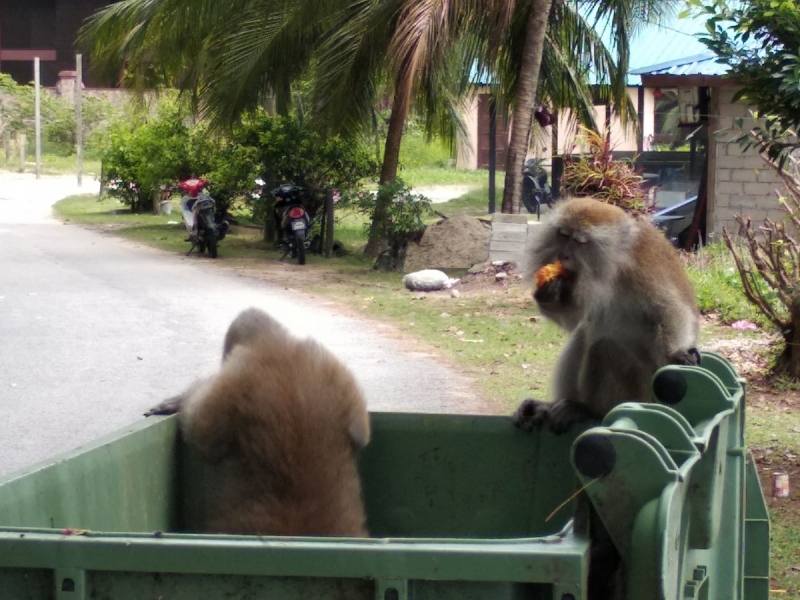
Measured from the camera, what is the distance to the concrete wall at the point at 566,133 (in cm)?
1745

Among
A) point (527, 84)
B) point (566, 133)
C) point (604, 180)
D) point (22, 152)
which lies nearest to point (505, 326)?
point (604, 180)

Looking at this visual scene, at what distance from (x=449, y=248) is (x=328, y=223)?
2043 millimetres

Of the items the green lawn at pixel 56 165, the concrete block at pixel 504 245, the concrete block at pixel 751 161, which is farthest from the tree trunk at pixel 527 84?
the green lawn at pixel 56 165

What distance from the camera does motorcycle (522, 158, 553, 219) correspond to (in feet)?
78.1

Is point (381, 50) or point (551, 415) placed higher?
point (381, 50)

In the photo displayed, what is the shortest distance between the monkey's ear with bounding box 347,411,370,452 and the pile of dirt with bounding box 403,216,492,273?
12.8 m

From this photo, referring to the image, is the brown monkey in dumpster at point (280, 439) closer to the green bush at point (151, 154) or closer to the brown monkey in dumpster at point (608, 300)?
the brown monkey in dumpster at point (608, 300)

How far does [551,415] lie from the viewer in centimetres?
352

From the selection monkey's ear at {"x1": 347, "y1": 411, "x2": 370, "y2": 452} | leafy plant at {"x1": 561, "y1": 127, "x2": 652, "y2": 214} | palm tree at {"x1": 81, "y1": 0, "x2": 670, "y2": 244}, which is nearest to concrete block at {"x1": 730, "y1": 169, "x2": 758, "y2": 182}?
palm tree at {"x1": 81, "y1": 0, "x2": 670, "y2": 244}

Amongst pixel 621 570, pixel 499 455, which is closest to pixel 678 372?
pixel 499 455

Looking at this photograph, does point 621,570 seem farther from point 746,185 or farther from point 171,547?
point 746,185

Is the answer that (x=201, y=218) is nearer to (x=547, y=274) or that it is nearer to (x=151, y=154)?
(x=151, y=154)

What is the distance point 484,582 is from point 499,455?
1520 millimetres

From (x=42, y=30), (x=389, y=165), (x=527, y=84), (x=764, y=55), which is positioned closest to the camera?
(x=764, y=55)
